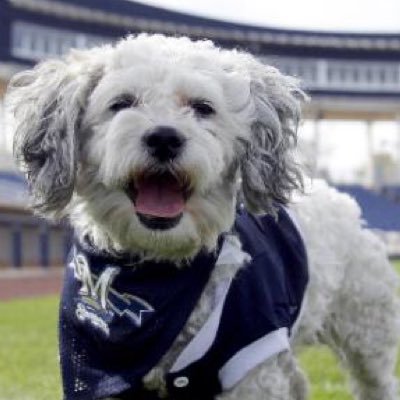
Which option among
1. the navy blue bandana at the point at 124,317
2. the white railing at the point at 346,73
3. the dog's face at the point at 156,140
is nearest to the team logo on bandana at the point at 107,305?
the navy blue bandana at the point at 124,317

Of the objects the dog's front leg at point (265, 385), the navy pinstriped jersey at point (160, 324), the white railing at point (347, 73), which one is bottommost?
the white railing at point (347, 73)

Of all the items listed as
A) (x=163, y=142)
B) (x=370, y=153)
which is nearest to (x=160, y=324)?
(x=163, y=142)

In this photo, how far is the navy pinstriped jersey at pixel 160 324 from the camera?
388 centimetres

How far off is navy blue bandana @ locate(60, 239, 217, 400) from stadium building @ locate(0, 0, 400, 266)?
1447 inches

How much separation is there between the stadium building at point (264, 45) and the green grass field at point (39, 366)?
1133 inches

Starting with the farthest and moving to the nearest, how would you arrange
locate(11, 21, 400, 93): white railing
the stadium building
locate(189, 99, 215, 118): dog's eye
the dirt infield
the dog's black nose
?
locate(11, 21, 400, 93): white railing → the stadium building → the dirt infield → locate(189, 99, 215, 118): dog's eye → the dog's black nose

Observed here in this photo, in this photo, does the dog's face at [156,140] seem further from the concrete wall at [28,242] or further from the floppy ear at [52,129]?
the concrete wall at [28,242]

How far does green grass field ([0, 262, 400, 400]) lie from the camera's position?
661 cm

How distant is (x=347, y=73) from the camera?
6284 cm

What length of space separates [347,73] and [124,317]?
197ft

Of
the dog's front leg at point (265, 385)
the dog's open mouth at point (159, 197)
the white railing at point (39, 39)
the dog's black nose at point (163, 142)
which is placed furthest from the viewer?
the white railing at point (39, 39)

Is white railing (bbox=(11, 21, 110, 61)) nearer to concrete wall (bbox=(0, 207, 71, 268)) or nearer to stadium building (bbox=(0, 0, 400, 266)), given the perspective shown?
stadium building (bbox=(0, 0, 400, 266))

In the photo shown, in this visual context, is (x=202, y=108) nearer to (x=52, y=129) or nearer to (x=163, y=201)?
(x=163, y=201)

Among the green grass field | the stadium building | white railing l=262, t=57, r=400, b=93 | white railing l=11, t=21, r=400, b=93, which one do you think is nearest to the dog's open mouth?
the green grass field
